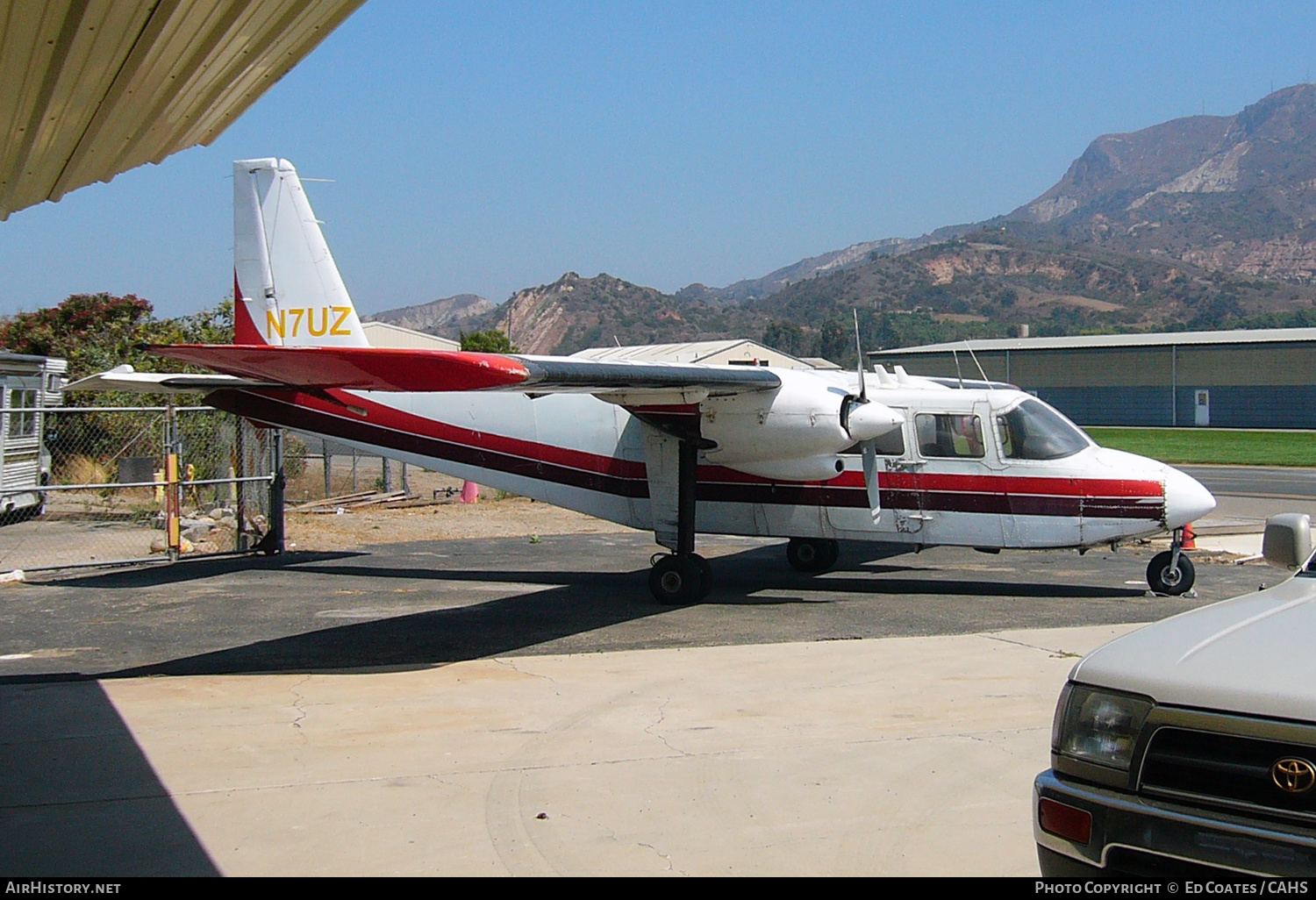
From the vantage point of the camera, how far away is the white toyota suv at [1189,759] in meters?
3.24

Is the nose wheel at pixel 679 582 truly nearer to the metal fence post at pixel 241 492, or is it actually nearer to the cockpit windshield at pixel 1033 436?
the cockpit windshield at pixel 1033 436

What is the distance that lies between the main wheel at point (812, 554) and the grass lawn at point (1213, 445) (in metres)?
27.5

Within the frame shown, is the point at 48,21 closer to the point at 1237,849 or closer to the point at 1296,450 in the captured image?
the point at 1237,849

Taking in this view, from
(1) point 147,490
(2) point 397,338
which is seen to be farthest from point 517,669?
(2) point 397,338

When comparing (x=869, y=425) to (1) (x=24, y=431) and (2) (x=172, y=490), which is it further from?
(1) (x=24, y=431)

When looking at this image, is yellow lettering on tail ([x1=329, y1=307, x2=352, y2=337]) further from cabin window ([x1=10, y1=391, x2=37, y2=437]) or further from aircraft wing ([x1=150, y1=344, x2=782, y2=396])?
cabin window ([x1=10, y1=391, x2=37, y2=437])

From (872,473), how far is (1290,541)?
812 cm

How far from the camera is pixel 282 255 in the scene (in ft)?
→ 49.6

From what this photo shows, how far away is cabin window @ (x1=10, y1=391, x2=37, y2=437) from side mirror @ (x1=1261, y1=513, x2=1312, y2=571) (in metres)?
19.1

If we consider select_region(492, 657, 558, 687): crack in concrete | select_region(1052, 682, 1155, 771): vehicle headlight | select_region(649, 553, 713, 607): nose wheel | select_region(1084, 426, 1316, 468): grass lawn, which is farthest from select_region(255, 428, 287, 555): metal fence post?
select_region(1084, 426, 1316, 468): grass lawn

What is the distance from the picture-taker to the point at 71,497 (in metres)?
22.6

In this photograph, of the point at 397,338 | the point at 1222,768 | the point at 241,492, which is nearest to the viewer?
the point at 1222,768

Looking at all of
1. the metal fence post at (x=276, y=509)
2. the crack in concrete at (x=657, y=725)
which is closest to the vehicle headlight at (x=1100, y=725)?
the crack in concrete at (x=657, y=725)

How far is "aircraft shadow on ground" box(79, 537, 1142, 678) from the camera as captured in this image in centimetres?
949
